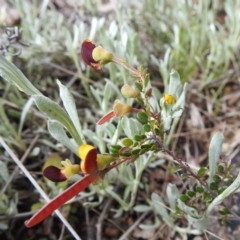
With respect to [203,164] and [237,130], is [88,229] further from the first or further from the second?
[237,130]

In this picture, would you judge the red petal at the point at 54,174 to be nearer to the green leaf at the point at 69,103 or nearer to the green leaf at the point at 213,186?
the green leaf at the point at 69,103

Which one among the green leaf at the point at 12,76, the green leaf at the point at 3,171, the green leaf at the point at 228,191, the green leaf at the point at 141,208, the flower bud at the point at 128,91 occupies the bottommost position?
the green leaf at the point at 141,208

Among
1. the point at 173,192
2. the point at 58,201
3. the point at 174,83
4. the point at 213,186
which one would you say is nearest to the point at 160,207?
the point at 173,192

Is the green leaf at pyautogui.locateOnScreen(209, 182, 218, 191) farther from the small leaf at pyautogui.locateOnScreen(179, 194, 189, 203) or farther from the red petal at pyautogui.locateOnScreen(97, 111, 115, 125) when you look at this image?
the red petal at pyautogui.locateOnScreen(97, 111, 115, 125)

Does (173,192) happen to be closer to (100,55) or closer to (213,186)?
(213,186)

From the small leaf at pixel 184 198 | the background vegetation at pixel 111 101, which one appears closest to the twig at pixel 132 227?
the background vegetation at pixel 111 101

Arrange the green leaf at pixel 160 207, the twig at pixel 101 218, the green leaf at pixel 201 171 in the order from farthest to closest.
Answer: the twig at pixel 101 218 < the green leaf at pixel 160 207 < the green leaf at pixel 201 171
